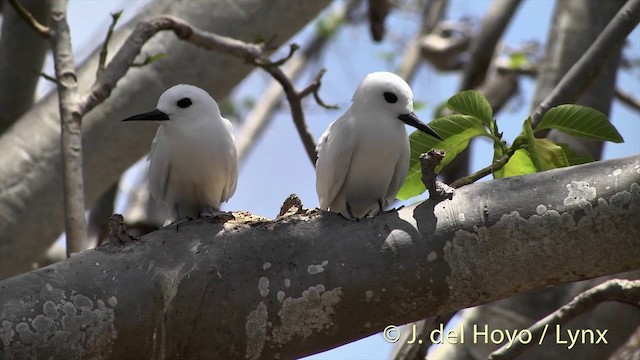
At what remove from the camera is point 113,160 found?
19.0 ft

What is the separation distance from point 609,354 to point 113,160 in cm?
334

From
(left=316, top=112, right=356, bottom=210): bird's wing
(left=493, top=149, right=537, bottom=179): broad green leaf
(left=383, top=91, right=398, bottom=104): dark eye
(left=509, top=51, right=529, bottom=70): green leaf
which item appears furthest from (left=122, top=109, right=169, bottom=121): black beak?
(left=509, top=51, right=529, bottom=70): green leaf

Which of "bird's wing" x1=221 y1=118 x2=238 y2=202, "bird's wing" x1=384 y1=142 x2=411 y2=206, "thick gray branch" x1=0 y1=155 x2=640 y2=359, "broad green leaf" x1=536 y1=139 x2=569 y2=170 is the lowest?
"thick gray branch" x1=0 y1=155 x2=640 y2=359

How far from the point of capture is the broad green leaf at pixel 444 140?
13.5 ft

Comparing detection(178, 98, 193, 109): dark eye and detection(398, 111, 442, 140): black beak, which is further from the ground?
detection(178, 98, 193, 109): dark eye

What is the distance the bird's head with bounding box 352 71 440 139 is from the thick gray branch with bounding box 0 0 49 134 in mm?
2865

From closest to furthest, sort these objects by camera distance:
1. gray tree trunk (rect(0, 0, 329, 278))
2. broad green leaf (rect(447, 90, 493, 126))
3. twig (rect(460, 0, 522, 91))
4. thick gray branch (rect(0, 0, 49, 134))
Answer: broad green leaf (rect(447, 90, 493, 126)), gray tree trunk (rect(0, 0, 329, 278)), thick gray branch (rect(0, 0, 49, 134)), twig (rect(460, 0, 522, 91))

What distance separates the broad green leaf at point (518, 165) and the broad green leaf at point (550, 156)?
6.3 inches

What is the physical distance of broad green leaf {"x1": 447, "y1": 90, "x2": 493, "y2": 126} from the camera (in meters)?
4.00

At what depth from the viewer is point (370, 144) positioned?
4.28 meters

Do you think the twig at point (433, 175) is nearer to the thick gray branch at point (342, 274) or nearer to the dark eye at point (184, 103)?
the thick gray branch at point (342, 274)

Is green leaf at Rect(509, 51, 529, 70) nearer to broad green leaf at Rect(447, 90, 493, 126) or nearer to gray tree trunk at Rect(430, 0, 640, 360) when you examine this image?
gray tree trunk at Rect(430, 0, 640, 360)

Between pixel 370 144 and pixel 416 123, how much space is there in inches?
9.7

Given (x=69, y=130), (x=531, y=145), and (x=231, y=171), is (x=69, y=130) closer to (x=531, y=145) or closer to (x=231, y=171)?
(x=231, y=171)
